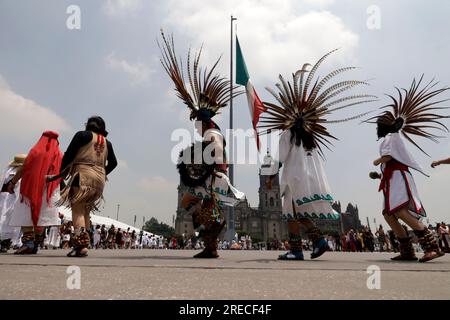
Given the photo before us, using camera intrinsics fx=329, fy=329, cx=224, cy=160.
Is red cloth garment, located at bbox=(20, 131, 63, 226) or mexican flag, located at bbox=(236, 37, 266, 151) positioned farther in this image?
mexican flag, located at bbox=(236, 37, 266, 151)

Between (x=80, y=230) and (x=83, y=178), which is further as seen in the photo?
(x=83, y=178)

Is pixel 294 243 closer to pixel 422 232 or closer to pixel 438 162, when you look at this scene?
pixel 422 232

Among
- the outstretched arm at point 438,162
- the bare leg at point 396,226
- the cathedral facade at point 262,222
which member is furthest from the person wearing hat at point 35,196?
the cathedral facade at point 262,222

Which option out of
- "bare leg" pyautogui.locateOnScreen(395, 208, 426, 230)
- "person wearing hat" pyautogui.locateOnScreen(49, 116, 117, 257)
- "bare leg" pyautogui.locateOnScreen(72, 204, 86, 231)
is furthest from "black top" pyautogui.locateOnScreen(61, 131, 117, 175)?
"bare leg" pyautogui.locateOnScreen(395, 208, 426, 230)

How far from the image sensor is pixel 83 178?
440 cm

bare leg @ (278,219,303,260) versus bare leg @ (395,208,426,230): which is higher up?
bare leg @ (395,208,426,230)

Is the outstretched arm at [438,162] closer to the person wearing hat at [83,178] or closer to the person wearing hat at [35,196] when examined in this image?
the person wearing hat at [83,178]

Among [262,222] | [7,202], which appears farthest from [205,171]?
[262,222]

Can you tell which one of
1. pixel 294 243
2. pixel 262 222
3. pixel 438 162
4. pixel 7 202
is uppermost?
pixel 262 222

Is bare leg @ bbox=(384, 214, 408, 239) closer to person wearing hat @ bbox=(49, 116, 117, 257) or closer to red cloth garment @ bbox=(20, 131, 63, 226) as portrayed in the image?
person wearing hat @ bbox=(49, 116, 117, 257)

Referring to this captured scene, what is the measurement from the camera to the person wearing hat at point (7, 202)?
6527 millimetres

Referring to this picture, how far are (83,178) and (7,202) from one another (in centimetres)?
447

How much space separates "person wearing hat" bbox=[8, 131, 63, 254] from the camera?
5.21 m
